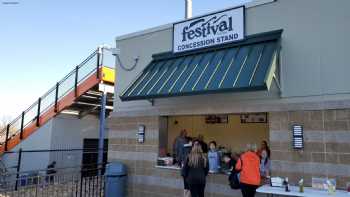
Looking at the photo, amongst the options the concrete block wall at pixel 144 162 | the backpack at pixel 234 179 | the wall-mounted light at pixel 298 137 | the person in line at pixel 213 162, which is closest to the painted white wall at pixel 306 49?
the wall-mounted light at pixel 298 137

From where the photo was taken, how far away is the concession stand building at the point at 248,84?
645 centimetres

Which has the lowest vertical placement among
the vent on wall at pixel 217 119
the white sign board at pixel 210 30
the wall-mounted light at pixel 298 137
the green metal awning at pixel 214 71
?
the wall-mounted light at pixel 298 137

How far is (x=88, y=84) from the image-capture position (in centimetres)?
1310

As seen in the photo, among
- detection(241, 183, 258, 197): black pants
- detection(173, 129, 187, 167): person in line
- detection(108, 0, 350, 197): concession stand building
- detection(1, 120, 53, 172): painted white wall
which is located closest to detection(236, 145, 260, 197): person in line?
detection(241, 183, 258, 197): black pants

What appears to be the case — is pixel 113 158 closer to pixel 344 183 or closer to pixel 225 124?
pixel 225 124

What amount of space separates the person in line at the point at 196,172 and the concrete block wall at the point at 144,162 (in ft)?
2.04

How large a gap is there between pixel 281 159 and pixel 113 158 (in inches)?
208

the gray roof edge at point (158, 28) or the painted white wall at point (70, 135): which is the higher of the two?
the gray roof edge at point (158, 28)

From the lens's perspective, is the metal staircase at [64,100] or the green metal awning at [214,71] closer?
the green metal awning at [214,71]

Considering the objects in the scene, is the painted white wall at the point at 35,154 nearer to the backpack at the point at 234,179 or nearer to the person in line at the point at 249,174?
the backpack at the point at 234,179

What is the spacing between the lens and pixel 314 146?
6.49 metres

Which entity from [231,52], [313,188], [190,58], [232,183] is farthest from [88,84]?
[313,188]

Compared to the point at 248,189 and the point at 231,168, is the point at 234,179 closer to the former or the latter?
the point at 248,189

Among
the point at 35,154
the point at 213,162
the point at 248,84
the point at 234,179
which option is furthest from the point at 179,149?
the point at 35,154
